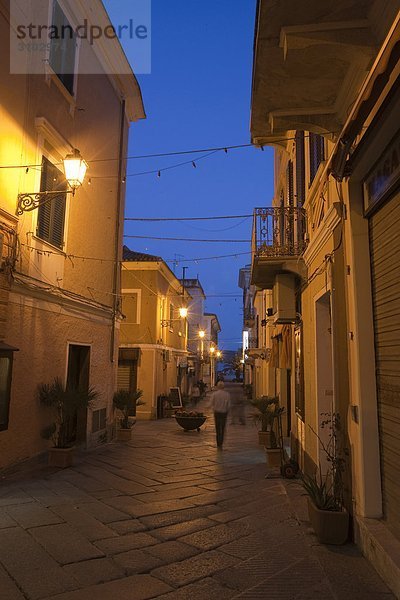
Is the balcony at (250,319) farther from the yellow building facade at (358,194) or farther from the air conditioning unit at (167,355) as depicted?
the yellow building facade at (358,194)

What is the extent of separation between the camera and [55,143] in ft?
29.2

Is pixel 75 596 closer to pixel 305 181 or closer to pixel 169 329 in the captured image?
pixel 305 181

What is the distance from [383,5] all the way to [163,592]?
5435 mm

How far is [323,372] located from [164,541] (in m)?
3.40

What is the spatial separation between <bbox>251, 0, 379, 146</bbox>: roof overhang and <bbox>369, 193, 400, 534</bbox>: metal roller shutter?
68.6 inches

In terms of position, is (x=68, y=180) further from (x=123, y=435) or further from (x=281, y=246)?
(x=123, y=435)

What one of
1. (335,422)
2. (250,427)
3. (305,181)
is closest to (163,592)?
(335,422)

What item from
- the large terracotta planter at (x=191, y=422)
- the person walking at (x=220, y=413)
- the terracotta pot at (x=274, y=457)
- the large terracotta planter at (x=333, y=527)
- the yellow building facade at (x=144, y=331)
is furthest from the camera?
the yellow building facade at (x=144, y=331)

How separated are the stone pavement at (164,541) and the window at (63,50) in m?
7.76

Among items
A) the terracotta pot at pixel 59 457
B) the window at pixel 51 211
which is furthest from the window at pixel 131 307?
the terracotta pot at pixel 59 457

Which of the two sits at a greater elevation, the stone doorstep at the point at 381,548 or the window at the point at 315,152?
the window at the point at 315,152

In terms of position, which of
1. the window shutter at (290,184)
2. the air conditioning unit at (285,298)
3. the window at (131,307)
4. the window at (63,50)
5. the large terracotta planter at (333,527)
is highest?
the window at (63,50)

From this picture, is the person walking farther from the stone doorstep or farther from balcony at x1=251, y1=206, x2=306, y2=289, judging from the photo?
the stone doorstep

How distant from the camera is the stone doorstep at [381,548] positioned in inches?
138
